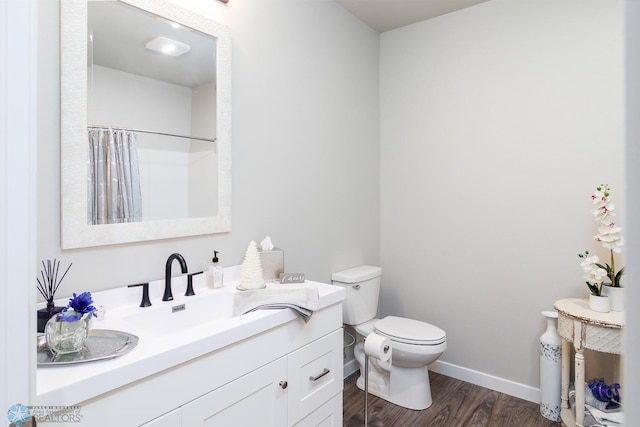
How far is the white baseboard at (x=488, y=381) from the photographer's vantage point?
2352mm

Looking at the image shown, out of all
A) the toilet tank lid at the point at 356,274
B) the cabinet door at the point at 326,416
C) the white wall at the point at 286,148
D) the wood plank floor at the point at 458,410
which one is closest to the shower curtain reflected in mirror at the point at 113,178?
the white wall at the point at 286,148

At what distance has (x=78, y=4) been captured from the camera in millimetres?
1272

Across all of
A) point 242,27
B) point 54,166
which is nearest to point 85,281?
point 54,166

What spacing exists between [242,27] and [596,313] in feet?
7.84

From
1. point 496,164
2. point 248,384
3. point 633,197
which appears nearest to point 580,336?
point 496,164

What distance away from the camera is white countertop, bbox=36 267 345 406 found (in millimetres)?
837

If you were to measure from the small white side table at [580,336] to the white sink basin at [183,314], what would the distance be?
5.79 ft

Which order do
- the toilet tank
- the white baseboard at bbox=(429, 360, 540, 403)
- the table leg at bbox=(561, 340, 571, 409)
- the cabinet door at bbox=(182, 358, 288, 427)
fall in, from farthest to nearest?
the toilet tank < the white baseboard at bbox=(429, 360, 540, 403) < the table leg at bbox=(561, 340, 571, 409) < the cabinet door at bbox=(182, 358, 288, 427)

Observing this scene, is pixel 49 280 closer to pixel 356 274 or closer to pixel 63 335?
pixel 63 335

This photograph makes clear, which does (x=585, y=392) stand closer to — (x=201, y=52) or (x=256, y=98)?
(x=256, y=98)

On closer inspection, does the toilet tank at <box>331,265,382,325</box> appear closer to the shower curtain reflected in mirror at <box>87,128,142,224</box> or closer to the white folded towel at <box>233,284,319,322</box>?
the white folded towel at <box>233,284,319,322</box>

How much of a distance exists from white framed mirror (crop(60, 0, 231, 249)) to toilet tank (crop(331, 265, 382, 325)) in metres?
1.01

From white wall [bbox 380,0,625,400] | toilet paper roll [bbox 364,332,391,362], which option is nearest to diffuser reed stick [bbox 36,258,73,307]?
toilet paper roll [bbox 364,332,391,362]

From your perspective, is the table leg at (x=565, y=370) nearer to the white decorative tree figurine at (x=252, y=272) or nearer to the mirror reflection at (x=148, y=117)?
the white decorative tree figurine at (x=252, y=272)
